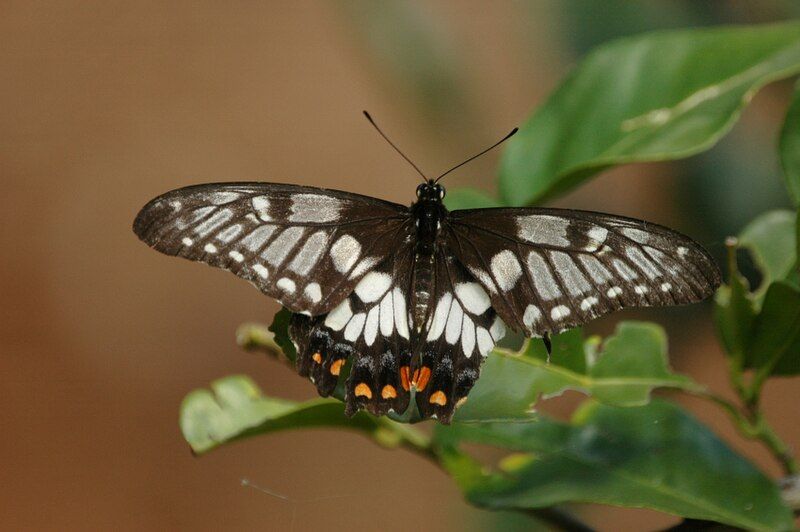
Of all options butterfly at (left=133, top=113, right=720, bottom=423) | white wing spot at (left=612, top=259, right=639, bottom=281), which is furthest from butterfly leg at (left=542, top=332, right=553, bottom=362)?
white wing spot at (left=612, top=259, right=639, bottom=281)

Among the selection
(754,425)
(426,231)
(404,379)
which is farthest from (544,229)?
(754,425)

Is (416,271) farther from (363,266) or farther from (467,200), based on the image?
(467,200)

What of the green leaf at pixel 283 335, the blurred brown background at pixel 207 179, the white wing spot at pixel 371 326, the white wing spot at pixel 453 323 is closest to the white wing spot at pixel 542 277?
the white wing spot at pixel 453 323

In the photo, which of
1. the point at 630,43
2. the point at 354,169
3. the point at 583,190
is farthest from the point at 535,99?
the point at 630,43

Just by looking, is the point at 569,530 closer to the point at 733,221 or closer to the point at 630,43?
the point at 630,43

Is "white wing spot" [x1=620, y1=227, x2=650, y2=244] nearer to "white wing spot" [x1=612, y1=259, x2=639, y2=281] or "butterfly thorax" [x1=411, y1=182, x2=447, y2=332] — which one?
"white wing spot" [x1=612, y1=259, x2=639, y2=281]
